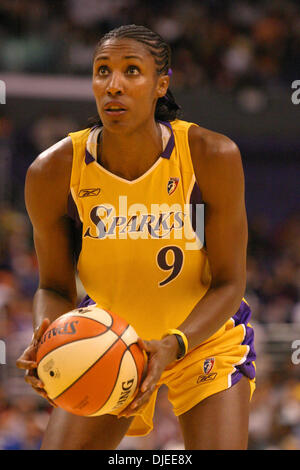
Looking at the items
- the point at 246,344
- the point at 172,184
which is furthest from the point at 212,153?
the point at 246,344

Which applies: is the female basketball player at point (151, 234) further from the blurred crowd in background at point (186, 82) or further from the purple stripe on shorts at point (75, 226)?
the blurred crowd in background at point (186, 82)

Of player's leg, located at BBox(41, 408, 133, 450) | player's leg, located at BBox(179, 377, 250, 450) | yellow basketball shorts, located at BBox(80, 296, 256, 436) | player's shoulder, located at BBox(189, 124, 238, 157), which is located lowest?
player's leg, located at BBox(41, 408, 133, 450)

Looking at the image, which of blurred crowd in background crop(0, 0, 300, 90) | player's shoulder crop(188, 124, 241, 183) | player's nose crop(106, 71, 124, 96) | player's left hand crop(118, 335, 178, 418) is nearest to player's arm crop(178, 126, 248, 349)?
player's shoulder crop(188, 124, 241, 183)

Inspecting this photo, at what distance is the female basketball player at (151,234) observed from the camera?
2.71 metres

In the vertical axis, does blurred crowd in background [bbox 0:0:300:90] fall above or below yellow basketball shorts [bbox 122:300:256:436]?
above

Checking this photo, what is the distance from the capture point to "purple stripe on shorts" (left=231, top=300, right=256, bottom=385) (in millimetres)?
2891

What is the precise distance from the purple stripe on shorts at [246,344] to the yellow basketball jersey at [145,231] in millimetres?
294

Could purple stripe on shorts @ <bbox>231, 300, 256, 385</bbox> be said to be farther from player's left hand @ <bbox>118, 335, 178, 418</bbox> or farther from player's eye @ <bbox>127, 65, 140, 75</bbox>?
player's eye @ <bbox>127, 65, 140, 75</bbox>

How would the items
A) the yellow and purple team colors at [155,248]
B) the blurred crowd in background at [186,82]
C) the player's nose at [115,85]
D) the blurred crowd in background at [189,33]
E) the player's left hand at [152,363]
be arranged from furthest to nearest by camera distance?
1. the blurred crowd in background at [189,33]
2. the blurred crowd in background at [186,82]
3. the yellow and purple team colors at [155,248]
4. the player's nose at [115,85]
5. the player's left hand at [152,363]

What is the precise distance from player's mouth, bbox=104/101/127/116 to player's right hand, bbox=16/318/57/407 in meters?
0.81

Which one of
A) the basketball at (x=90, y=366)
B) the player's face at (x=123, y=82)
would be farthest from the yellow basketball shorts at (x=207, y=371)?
the player's face at (x=123, y=82)

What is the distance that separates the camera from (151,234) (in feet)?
9.29

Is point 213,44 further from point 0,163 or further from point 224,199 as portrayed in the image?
point 224,199
